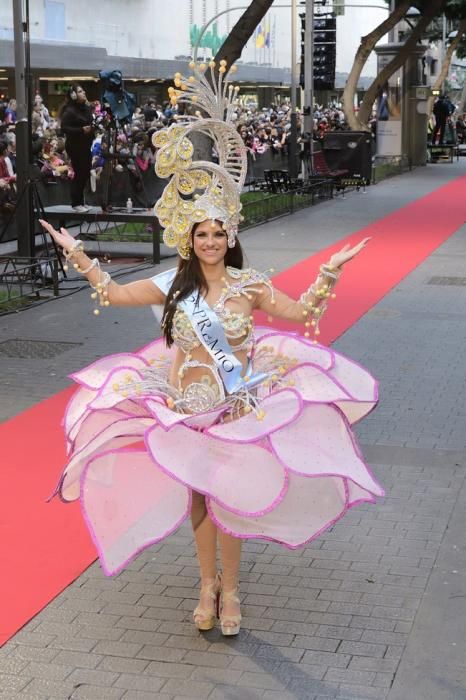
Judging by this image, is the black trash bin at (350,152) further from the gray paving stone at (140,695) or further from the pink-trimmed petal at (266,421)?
the gray paving stone at (140,695)

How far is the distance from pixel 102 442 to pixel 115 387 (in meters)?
0.28

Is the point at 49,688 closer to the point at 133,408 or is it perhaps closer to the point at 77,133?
the point at 133,408

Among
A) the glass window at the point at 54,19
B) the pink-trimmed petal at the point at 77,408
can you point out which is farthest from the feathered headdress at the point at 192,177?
the glass window at the point at 54,19

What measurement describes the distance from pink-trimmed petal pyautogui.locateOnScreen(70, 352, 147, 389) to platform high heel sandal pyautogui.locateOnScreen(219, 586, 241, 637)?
107cm

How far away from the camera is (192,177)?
5352 millimetres

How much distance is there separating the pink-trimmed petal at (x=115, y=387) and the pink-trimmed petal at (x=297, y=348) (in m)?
0.58

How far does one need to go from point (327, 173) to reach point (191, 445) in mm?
24577

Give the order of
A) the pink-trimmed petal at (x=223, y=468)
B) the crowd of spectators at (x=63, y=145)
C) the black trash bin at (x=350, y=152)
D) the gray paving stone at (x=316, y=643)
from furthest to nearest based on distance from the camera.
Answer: the black trash bin at (x=350, y=152) → the crowd of spectators at (x=63, y=145) → the gray paving stone at (x=316, y=643) → the pink-trimmed petal at (x=223, y=468)

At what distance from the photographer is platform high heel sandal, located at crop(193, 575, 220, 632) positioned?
5230 mm

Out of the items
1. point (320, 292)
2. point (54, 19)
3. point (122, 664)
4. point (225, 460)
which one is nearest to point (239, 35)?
point (320, 292)

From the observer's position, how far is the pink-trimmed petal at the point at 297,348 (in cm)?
532

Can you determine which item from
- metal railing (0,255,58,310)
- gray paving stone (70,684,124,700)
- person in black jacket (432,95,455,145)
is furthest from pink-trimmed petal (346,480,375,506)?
person in black jacket (432,95,455,145)

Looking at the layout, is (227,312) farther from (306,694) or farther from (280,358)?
(306,694)

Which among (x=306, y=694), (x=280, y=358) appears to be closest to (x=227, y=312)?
(x=280, y=358)
